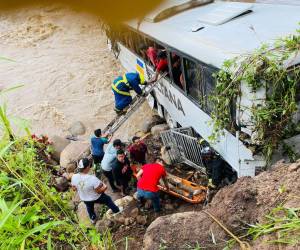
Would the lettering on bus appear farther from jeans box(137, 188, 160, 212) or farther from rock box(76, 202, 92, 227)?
rock box(76, 202, 92, 227)

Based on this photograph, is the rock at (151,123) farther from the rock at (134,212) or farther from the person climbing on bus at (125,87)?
the rock at (134,212)

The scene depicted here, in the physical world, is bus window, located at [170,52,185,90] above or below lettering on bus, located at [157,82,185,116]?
A: above

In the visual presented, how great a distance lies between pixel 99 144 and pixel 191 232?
5234 mm

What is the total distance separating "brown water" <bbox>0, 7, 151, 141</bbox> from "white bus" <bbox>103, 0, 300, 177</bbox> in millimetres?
3819

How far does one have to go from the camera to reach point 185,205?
20.3 ft

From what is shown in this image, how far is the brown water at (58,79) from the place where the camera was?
12062 mm

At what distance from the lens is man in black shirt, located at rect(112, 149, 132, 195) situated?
21.7 feet

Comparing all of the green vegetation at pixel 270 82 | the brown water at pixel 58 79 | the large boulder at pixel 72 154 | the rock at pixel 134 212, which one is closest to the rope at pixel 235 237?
the green vegetation at pixel 270 82

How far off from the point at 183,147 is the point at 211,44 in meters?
2.82

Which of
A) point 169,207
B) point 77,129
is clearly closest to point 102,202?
point 169,207

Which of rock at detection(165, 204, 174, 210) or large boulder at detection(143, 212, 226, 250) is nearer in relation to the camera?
large boulder at detection(143, 212, 226, 250)

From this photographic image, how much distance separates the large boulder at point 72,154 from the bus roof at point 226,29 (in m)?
3.96

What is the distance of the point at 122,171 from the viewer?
6820 mm

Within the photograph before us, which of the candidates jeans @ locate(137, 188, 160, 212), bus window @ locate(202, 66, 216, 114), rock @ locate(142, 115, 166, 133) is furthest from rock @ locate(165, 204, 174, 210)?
rock @ locate(142, 115, 166, 133)
